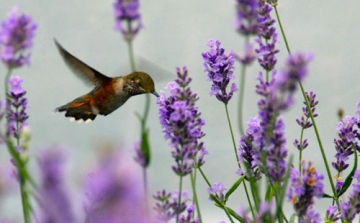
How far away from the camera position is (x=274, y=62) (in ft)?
6.86

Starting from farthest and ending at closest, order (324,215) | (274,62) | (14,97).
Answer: (324,215)
(14,97)
(274,62)

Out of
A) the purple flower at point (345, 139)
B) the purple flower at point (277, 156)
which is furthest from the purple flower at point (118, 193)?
the purple flower at point (345, 139)

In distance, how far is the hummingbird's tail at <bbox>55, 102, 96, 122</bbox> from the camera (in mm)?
3675

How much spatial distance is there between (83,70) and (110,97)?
0.21 meters

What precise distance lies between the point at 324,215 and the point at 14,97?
136 centimetres

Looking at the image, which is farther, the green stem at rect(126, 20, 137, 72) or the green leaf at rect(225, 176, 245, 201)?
the green leaf at rect(225, 176, 245, 201)

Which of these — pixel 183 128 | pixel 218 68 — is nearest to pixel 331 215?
pixel 218 68

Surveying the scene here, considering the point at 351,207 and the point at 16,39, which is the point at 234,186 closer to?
the point at 351,207

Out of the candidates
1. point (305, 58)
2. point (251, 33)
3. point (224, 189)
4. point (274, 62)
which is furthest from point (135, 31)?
point (224, 189)

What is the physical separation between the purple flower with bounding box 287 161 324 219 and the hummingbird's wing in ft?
5.94

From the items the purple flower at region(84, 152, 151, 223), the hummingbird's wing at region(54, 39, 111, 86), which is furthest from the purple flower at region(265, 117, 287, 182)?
the hummingbird's wing at region(54, 39, 111, 86)

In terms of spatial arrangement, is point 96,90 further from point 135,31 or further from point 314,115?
point 135,31

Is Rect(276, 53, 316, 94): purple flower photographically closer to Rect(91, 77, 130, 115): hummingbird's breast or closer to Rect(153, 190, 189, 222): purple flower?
Rect(153, 190, 189, 222): purple flower

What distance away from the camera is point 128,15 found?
1.58 meters
